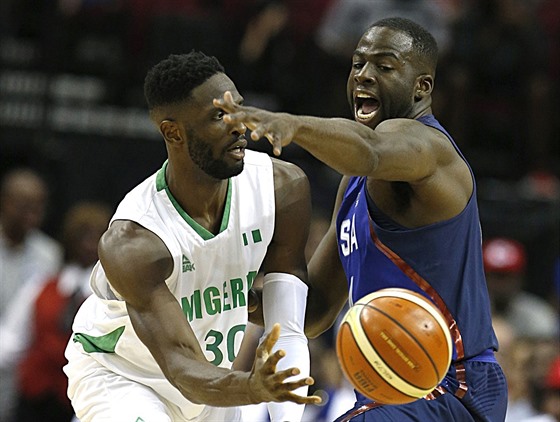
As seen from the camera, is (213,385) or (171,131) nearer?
(213,385)

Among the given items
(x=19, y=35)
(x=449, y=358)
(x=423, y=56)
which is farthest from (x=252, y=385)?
(x=19, y=35)

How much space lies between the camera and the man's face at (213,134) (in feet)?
17.5

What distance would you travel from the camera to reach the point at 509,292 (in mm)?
10195

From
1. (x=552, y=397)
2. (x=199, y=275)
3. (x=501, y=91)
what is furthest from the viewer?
(x=501, y=91)

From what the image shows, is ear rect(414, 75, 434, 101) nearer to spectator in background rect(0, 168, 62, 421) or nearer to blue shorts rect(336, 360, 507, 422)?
blue shorts rect(336, 360, 507, 422)

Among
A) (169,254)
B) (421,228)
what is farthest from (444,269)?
(169,254)

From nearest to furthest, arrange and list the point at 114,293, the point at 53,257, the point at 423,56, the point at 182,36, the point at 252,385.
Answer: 1. the point at 252,385
2. the point at 423,56
3. the point at 114,293
4. the point at 53,257
5. the point at 182,36

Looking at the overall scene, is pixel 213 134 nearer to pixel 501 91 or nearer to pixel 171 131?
pixel 171 131

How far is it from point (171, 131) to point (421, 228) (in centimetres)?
121

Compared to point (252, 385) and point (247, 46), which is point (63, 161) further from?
point (252, 385)

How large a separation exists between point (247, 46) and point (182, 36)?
2.05 feet

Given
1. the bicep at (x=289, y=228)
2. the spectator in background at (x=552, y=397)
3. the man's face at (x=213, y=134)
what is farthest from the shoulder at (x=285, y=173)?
the spectator in background at (x=552, y=397)

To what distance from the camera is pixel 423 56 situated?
533cm

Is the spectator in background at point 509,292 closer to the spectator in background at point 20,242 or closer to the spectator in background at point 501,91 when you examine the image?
the spectator in background at point 501,91
